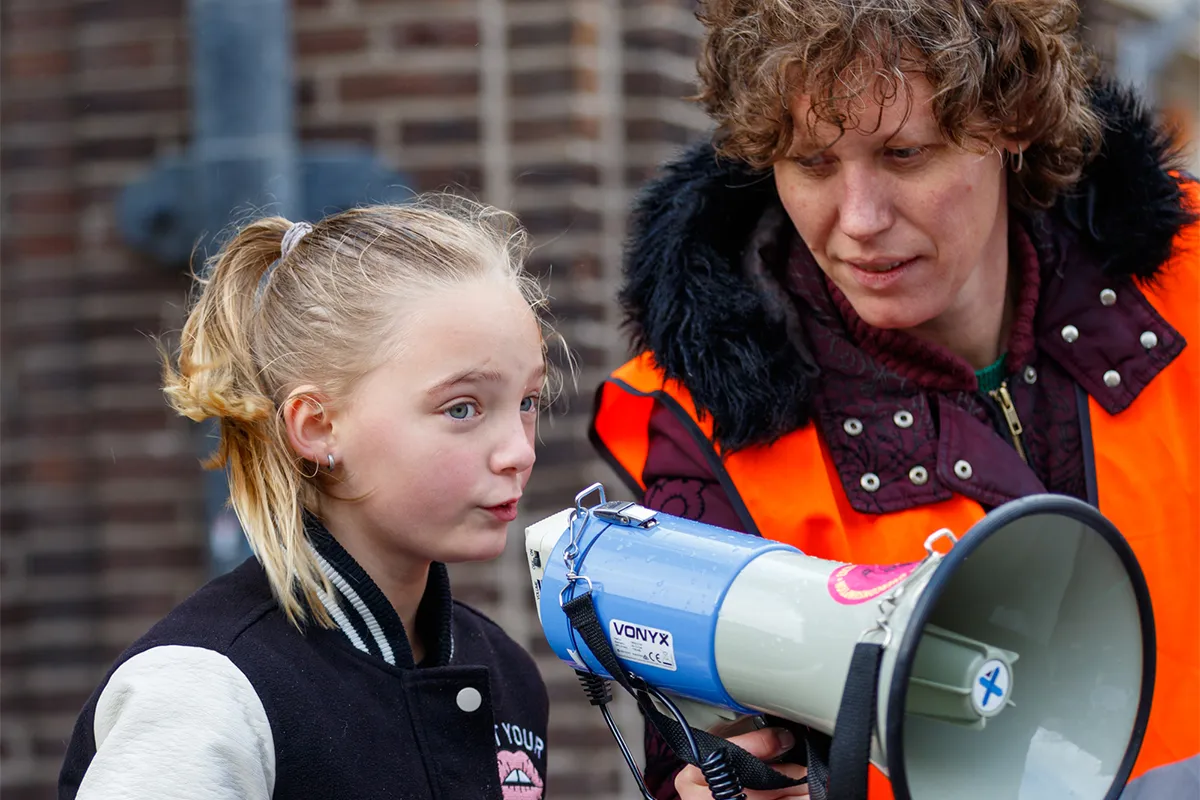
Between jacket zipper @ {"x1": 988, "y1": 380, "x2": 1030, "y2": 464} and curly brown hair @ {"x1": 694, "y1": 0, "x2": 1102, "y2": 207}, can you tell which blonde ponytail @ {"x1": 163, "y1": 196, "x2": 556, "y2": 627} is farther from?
jacket zipper @ {"x1": 988, "y1": 380, "x2": 1030, "y2": 464}

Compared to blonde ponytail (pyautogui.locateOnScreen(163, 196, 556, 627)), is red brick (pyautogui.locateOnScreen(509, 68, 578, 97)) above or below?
above

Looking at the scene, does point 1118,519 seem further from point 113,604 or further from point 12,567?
point 12,567

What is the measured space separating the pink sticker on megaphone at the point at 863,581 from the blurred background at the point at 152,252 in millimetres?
1807

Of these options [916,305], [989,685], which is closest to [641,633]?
[989,685]

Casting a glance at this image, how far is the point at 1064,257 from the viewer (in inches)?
91.4

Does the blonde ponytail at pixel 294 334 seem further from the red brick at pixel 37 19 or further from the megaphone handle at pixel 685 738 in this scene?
the red brick at pixel 37 19

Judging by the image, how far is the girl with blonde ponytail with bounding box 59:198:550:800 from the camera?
1.85 m

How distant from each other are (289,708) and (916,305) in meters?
0.97

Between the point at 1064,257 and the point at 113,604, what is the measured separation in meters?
2.32

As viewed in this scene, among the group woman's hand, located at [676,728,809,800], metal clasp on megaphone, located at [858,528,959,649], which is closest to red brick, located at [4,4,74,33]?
woman's hand, located at [676,728,809,800]

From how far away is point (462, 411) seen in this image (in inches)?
76.7

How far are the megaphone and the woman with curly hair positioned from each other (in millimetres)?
253

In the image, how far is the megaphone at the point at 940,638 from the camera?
1.66m

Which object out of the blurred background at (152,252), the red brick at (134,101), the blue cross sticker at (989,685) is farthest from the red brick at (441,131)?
the blue cross sticker at (989,685)
